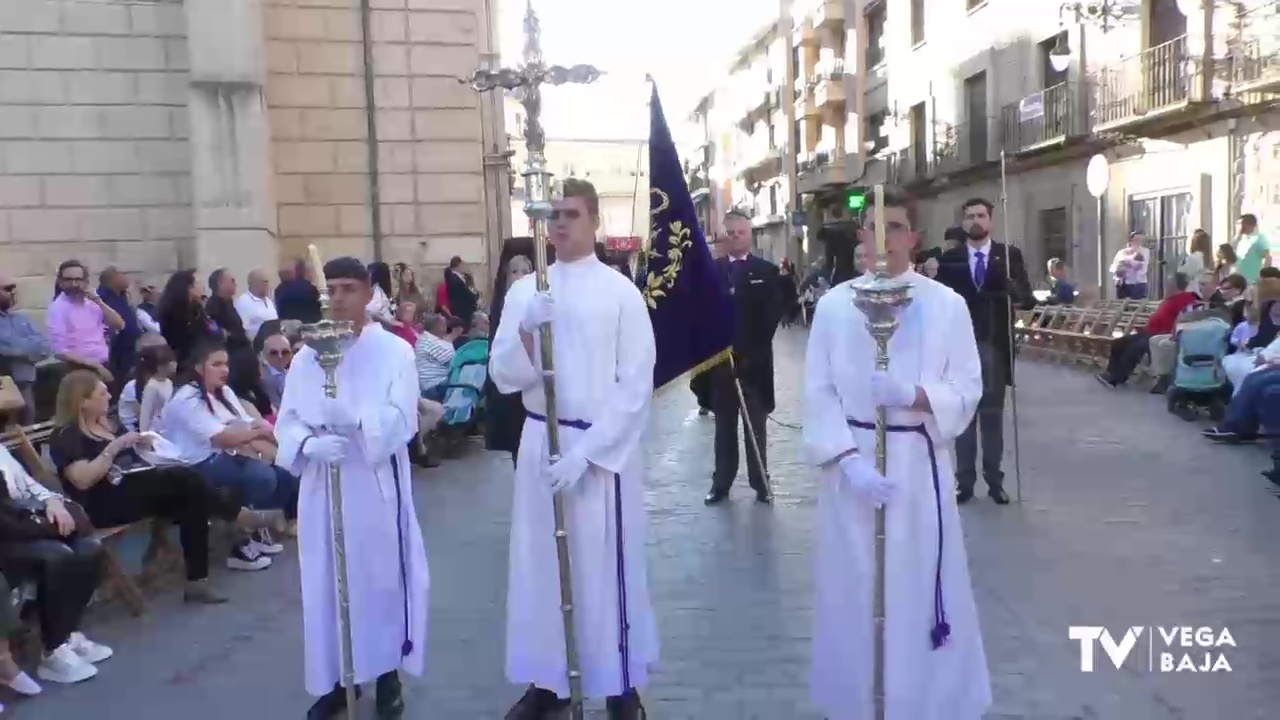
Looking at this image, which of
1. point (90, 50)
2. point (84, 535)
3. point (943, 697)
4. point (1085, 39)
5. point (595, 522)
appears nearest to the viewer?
point (943, 697)

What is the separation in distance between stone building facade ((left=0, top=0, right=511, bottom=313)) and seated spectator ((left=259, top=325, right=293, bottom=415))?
18.1 ft

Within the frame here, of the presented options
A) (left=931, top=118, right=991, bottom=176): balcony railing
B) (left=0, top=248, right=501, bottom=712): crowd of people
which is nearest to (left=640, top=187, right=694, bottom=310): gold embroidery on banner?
(left=0, top=248, right=501, bottom=712): crowd of people

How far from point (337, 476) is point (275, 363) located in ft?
16.9

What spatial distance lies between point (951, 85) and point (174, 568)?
28536 mm

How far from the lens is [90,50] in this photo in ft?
46.7

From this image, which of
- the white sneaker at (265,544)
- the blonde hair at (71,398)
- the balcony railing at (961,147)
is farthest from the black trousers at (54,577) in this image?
the balcony railing at (961,147)

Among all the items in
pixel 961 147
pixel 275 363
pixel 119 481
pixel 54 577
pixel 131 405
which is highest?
pixel 961 147

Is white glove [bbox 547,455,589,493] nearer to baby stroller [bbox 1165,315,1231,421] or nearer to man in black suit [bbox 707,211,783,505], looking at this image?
man in black suit [bbox 707,211,783,505]

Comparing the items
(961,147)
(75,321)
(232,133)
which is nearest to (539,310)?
(75,321)

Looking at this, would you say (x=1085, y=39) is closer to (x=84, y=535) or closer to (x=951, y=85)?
(x=951, y=85)

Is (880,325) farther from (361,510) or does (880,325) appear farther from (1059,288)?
(1059,288)

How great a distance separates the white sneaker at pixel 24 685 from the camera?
508cm

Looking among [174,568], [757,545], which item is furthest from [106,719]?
[757,545]

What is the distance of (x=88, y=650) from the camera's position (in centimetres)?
555
